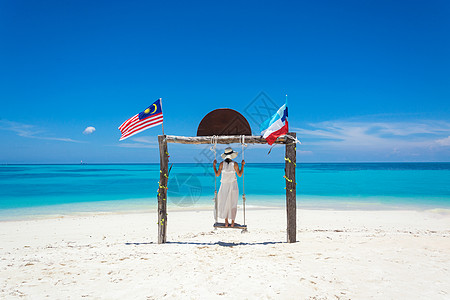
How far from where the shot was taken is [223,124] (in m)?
6.83

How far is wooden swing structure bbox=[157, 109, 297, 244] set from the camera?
661 cm

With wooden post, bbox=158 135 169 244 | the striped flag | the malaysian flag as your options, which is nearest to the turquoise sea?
wooden post, bbox=158 135 169 244

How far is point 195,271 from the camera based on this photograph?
15.8 feet

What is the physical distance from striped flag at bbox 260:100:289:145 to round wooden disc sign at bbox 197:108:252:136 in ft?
1.98

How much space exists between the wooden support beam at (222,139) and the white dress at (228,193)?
22.4 inches

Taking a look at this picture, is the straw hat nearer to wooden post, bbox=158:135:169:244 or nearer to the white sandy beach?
wooden post, bbox=158:135:169:244

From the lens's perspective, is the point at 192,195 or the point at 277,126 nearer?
the point at 277,126

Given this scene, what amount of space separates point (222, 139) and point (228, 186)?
1.18 m

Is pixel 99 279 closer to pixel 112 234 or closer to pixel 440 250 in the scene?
pixel 112 234

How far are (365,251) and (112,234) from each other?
7.56 metres

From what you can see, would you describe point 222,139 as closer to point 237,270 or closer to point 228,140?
point 228,140

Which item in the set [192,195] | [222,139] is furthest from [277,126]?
[192,195]

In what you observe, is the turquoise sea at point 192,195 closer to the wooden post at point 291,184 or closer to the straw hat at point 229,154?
the straw hat at point 229,154

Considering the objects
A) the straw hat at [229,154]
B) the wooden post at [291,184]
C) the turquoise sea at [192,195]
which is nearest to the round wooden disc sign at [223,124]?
the straw hat at [229,154]
